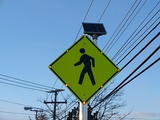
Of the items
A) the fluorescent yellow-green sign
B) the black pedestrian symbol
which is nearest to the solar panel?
the fluorescent yellow-green sign

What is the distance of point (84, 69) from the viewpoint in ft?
18.4

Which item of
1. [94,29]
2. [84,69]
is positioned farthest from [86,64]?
[94,29]

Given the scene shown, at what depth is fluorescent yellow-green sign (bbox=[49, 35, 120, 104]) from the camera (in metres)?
5.59

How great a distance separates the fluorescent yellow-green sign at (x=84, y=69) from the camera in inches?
220

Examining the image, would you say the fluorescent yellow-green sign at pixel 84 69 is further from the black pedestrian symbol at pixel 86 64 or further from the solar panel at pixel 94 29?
the solar panel at pixel 94 29

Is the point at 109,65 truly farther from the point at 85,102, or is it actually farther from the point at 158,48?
the point at 158,48

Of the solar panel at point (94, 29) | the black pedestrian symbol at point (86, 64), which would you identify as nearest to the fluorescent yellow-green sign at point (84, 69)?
the black pedestrian symbol at point (86, 64)

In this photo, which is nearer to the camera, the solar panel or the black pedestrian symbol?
the black pedestrian symbol

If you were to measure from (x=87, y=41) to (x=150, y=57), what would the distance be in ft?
8.59

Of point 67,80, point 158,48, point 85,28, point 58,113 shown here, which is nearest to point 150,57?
point 158,48

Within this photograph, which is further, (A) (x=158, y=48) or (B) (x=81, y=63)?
(A) (x=158, y=48)

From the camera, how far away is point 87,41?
5.85 meters

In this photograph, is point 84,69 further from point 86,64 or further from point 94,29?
point 94,29

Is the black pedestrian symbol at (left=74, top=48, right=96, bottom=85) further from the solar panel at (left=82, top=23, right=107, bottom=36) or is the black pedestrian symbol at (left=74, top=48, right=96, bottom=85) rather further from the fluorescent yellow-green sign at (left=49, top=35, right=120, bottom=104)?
the solar panel at (left=82, top=23, right=107, bottom=36)
